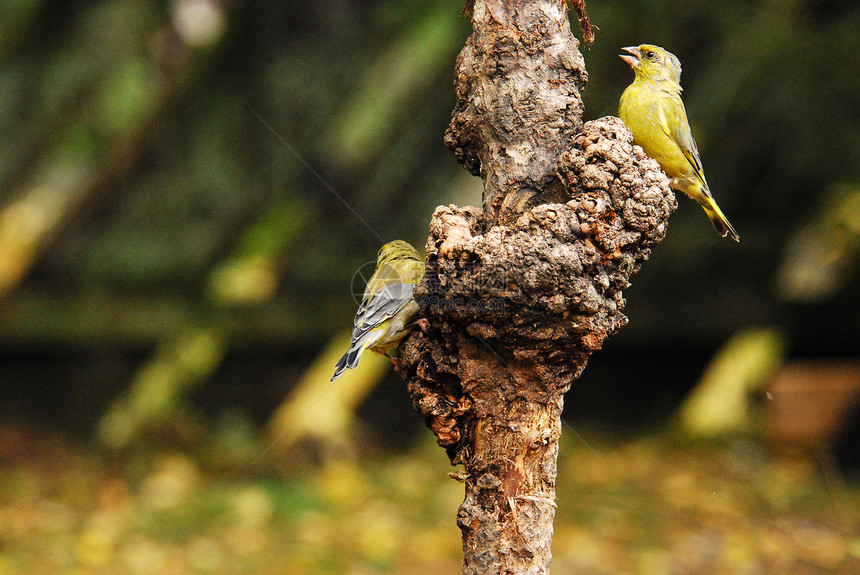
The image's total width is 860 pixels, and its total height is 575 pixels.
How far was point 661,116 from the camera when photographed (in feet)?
9.59

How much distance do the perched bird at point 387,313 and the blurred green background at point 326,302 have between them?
198cm

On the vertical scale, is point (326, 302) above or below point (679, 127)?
above

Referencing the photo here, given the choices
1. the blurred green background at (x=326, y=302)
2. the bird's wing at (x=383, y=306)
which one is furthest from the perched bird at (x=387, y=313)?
the blurred green background at (x=326, y=302)

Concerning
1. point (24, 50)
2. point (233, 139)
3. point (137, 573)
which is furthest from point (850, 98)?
point (24, 50)

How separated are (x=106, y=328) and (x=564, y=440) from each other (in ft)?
14.8

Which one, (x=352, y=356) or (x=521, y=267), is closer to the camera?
(x=521, y=267)

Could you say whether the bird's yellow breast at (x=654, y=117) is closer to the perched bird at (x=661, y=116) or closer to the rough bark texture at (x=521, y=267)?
the perched bird at (x=661, y=116)

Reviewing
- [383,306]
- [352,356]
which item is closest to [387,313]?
[383,306]

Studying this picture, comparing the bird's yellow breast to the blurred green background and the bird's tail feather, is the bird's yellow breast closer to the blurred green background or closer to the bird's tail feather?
the bird's tail feather

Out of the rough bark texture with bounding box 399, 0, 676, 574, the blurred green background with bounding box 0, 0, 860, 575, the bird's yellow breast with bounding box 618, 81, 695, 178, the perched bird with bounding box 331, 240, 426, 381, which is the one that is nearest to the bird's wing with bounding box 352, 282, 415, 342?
the perched bird with bounding box 331, 240, 426, 381

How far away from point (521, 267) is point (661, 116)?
1.29 metres

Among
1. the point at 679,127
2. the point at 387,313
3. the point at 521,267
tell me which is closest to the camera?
the point at 521,267

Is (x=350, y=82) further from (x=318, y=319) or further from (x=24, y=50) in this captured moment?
(x=24, y=50)

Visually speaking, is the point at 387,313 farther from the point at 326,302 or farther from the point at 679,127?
the point at 326,302
